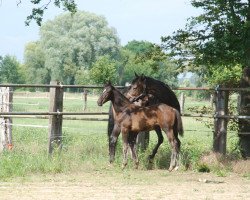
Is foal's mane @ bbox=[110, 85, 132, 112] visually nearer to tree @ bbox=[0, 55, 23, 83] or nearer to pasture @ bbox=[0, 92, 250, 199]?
pasture @ bbox=[0, 92, 250, 199]

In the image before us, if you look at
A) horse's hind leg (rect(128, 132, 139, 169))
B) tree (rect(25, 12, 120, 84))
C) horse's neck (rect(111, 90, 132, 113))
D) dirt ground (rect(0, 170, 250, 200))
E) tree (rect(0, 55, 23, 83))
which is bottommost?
dirt ground (rect(0, 170, 250, 200))

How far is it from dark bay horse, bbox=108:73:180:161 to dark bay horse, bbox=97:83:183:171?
1.22ft

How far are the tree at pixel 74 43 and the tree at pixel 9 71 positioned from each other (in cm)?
522

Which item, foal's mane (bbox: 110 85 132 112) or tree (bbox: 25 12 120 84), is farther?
tree (bbox: 25 12 120 84)

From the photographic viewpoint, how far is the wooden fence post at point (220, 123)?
38.8ft

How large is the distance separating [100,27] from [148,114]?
6605 cm

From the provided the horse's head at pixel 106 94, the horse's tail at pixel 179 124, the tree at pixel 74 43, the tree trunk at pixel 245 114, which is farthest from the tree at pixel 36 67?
the horse's tail at pixel 179 124

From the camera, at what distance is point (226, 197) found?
7.93 meters

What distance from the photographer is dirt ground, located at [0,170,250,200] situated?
7.83m

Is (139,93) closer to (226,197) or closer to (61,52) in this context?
(226,197)

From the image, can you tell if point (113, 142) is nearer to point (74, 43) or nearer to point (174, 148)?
point (174, 148)

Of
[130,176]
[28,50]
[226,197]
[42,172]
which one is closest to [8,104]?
[42,172]

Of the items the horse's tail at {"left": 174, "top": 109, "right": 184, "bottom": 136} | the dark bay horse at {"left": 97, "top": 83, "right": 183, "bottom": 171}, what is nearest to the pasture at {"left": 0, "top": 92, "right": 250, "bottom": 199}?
the dark bay horse at {"left": 97, "top": 83, "right": 183, "bottom": 171}

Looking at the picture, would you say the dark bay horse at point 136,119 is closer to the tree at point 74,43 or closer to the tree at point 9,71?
the tree at point 74,43
